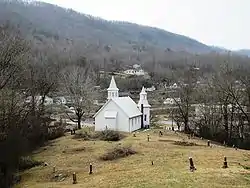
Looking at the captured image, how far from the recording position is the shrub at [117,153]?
35000 mm

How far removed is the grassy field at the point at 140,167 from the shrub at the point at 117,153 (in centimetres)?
71

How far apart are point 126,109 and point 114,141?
8.57 m

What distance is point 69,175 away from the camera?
30672 millimetres

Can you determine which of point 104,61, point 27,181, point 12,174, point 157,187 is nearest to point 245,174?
point 157,187

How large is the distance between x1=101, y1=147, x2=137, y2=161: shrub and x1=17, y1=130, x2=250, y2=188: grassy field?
2.32 ft

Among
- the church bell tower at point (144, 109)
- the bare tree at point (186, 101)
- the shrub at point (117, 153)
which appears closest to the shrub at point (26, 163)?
the shrub at point (117, 153)

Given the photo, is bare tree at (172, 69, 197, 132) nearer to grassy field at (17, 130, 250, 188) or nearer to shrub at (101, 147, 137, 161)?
grassy field at (17, 130, 250, 188)

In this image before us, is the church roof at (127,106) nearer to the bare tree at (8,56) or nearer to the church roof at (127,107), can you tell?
the church roof at (127,107)

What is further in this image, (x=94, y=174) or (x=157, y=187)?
(x=94, y=174)

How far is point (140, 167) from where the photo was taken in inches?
Result: 1145

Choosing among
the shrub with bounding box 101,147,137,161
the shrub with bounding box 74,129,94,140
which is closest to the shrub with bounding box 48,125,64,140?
the shrub with bounding box 74,129,94,140

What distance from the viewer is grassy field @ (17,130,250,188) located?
23.0m

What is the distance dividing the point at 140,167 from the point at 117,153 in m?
6.72

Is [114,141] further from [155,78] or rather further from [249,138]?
[155,78]
